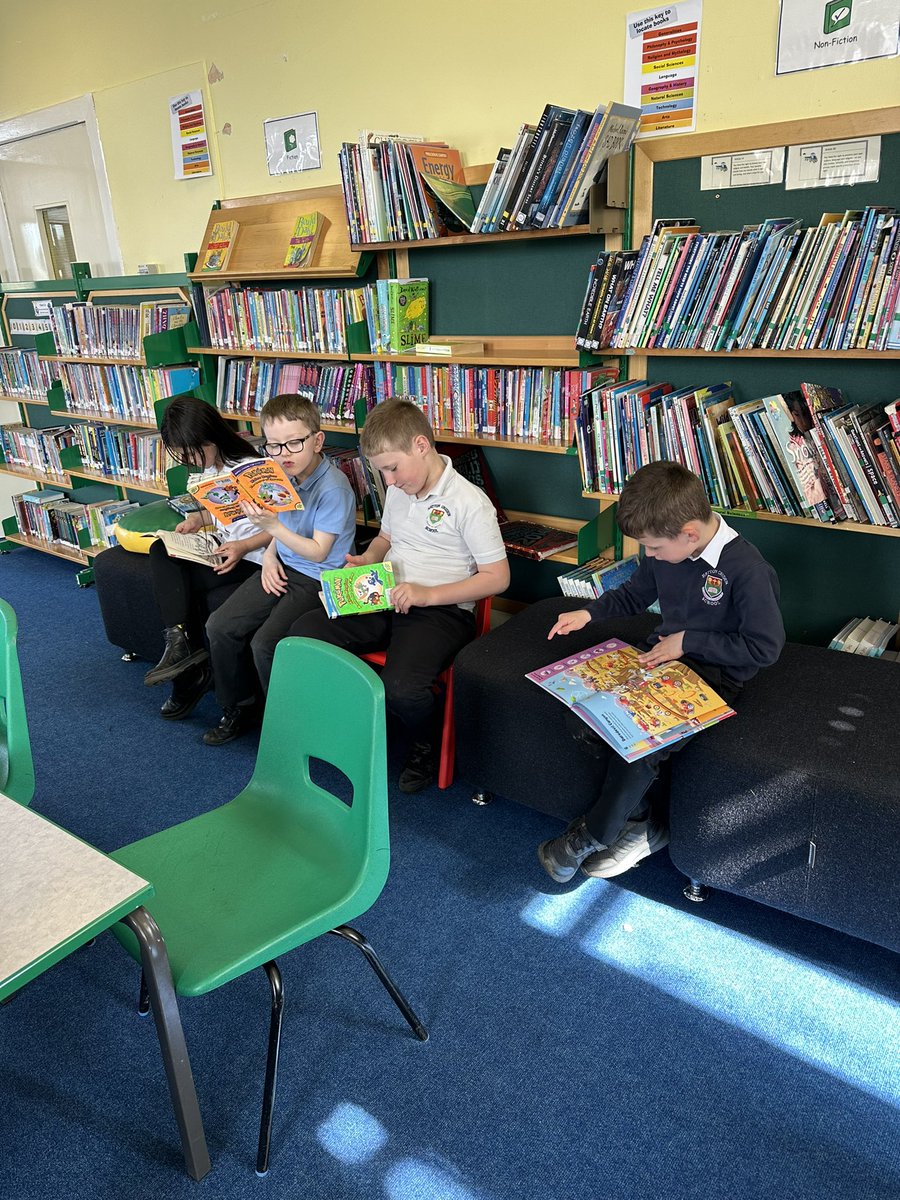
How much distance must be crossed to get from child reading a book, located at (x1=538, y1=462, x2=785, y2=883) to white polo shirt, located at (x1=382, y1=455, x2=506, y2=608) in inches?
19.8

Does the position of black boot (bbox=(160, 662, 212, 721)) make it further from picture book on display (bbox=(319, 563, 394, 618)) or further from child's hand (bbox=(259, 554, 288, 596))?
picture book on display (bbox=(319, 563, 394, 618))

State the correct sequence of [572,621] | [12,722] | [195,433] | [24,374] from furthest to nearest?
[24,374] → [195,433] → [572,621] → [12,722]

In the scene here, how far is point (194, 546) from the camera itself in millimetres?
3109

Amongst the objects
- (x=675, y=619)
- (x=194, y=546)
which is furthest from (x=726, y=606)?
(x=194, y=546)

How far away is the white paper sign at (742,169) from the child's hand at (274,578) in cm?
179

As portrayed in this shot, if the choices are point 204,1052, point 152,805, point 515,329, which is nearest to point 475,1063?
point 204,1052

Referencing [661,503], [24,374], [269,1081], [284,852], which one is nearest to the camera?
[269,1081]

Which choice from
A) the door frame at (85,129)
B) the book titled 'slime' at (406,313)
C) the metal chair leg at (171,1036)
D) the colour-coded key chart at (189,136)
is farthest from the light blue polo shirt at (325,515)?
the door frame at (85,129)

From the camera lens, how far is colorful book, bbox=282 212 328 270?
10.8ft

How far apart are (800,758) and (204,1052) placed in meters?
1.44

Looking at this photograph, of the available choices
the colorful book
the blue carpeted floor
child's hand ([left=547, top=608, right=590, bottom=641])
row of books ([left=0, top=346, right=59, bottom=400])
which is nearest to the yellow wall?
the colorful book

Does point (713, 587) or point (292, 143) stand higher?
point (292, 143)

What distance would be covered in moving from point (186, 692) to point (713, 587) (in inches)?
→ 82.0

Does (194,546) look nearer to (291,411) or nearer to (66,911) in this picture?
(291,411)
